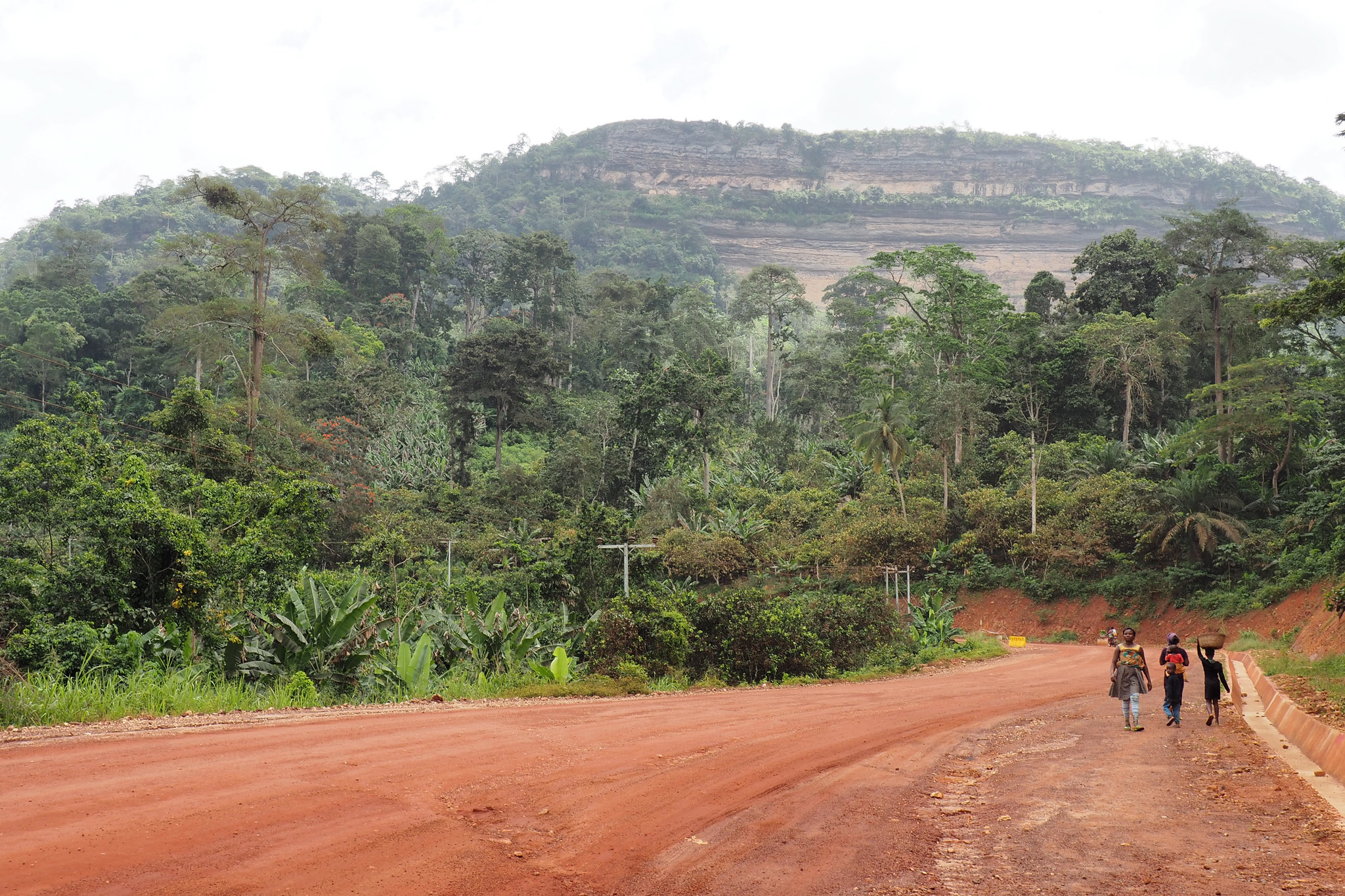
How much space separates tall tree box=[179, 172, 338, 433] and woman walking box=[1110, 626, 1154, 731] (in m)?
25.2

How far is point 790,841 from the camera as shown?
243 inches

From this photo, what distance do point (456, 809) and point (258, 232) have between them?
29.3 m

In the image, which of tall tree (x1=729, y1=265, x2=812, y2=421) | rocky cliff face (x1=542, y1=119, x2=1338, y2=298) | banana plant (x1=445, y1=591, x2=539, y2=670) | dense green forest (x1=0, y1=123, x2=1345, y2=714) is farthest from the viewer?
rocky cliff face (x1=542, y1=119, x2=1338, y2=298)

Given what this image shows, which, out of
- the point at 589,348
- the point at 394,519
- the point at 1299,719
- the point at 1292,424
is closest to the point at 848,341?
the point at 589,348

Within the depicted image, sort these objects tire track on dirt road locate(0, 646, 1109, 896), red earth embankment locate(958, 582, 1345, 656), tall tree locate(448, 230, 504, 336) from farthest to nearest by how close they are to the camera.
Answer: tall tree locate(448, 230, 504, 336) → red earth embankment locate(958, 582, 1345, 656) → tire track on dirt road locate(0, 646, 1109, 896)

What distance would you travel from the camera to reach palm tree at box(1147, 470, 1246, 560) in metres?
33.6

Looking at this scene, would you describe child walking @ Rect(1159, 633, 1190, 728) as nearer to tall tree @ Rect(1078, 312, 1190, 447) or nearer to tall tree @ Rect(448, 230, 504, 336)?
tall tree @ Rect(1078, 312, 1190, 447)

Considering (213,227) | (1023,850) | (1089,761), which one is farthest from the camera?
(213,227)

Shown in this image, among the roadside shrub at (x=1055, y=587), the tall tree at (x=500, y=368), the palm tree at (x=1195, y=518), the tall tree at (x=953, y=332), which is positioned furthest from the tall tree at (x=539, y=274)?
the palm tree at (x=1195, y=518)

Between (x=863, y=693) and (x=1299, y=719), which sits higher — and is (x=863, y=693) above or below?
below

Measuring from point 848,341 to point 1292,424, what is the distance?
38.2 m

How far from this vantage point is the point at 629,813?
21.9 feet

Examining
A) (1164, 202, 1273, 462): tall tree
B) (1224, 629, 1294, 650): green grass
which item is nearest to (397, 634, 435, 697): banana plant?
(1224, 629, 1294, 650): green grass

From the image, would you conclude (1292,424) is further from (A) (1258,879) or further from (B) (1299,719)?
(A) (1258,879)
